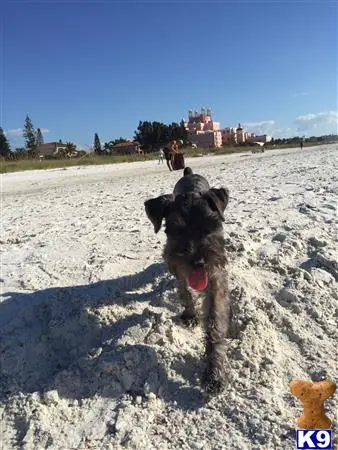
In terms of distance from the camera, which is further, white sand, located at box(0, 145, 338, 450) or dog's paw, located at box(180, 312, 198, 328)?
dog's paw, located at box(180, 312, 198, 328)

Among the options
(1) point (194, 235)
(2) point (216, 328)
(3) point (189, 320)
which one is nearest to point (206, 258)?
(1) point (194, 235)

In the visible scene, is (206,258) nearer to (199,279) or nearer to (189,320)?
(199,279)

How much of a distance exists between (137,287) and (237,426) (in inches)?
105

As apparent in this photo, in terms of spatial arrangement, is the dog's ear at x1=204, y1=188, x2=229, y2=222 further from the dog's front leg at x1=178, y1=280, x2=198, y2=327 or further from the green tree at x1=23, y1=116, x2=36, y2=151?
the green tree at x1=23, y1=116, x2=36, y2=151

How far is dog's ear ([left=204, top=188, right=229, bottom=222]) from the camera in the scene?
5.07m

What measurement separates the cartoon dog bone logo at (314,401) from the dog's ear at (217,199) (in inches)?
74.7

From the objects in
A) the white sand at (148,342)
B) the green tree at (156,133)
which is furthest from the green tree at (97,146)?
the white sand at (148,342)

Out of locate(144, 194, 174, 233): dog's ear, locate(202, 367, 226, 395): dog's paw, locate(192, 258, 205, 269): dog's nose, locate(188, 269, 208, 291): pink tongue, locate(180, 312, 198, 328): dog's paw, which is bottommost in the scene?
locate(202, 367, 226, 395): dog's paw

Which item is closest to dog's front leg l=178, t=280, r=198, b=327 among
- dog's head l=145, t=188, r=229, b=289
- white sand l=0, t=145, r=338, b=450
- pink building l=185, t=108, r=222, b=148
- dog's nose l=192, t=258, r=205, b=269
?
white sand l=0, t=145, r=338, b=450

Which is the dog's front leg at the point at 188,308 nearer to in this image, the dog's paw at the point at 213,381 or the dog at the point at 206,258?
the dog at the point at 206,258

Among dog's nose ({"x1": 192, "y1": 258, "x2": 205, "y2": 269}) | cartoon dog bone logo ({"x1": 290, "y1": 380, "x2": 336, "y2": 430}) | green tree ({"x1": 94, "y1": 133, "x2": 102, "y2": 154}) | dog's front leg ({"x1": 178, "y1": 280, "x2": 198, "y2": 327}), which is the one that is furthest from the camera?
green tree ({"x1": 94, "y1": 133, "x2": 102, "y2": 154})

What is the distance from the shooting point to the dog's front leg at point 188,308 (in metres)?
5.43

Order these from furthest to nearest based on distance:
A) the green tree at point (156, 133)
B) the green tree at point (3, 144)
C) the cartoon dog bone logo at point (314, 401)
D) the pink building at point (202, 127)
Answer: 1. the pink building at point (202, 127)
2. the green tree at point (156, 133)
3. the green tree at point (3, 144)
4. the cartoon dog bone logo at point (314, 401)

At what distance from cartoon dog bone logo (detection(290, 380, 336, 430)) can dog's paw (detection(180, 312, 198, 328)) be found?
1820mm
